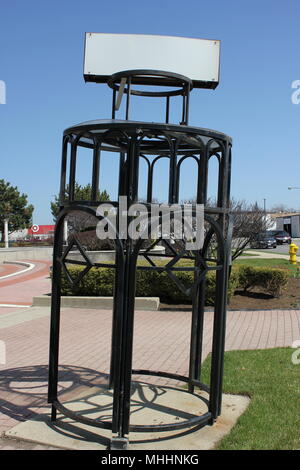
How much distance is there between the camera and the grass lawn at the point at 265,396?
4.01 m

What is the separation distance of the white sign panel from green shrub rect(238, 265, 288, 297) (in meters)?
8.00

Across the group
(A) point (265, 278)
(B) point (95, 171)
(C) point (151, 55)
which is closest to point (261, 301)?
(A) point (265, 278)

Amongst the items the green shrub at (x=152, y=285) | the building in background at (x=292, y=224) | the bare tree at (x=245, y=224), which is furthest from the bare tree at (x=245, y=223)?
the building in background at (x=292, y=224)

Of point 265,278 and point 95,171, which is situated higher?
point 95,171

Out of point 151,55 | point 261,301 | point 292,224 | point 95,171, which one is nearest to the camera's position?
point 151,55

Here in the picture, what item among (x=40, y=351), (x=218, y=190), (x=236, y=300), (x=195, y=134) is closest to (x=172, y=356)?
(x=40, y=351)

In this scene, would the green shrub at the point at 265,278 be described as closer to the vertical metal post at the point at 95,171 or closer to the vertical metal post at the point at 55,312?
the vertical metal post at the point at 95,171

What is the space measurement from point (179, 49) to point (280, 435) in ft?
11.5

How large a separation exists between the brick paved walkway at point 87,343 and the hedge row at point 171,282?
68 cm

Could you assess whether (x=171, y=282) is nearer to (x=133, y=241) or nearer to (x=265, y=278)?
(x=265, y=278)

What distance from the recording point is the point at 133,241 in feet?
13.5

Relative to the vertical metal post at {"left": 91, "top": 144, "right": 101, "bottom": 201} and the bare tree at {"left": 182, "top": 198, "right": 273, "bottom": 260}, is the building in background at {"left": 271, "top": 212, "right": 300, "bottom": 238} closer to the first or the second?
the bare tree at {"left": 182, "top": 198, "right": 273, "bottom": 260}

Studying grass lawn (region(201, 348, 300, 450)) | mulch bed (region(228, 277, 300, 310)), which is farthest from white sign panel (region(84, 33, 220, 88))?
mulch bed (region(228, 277, 300, 310))

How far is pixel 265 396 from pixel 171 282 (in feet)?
19.3
